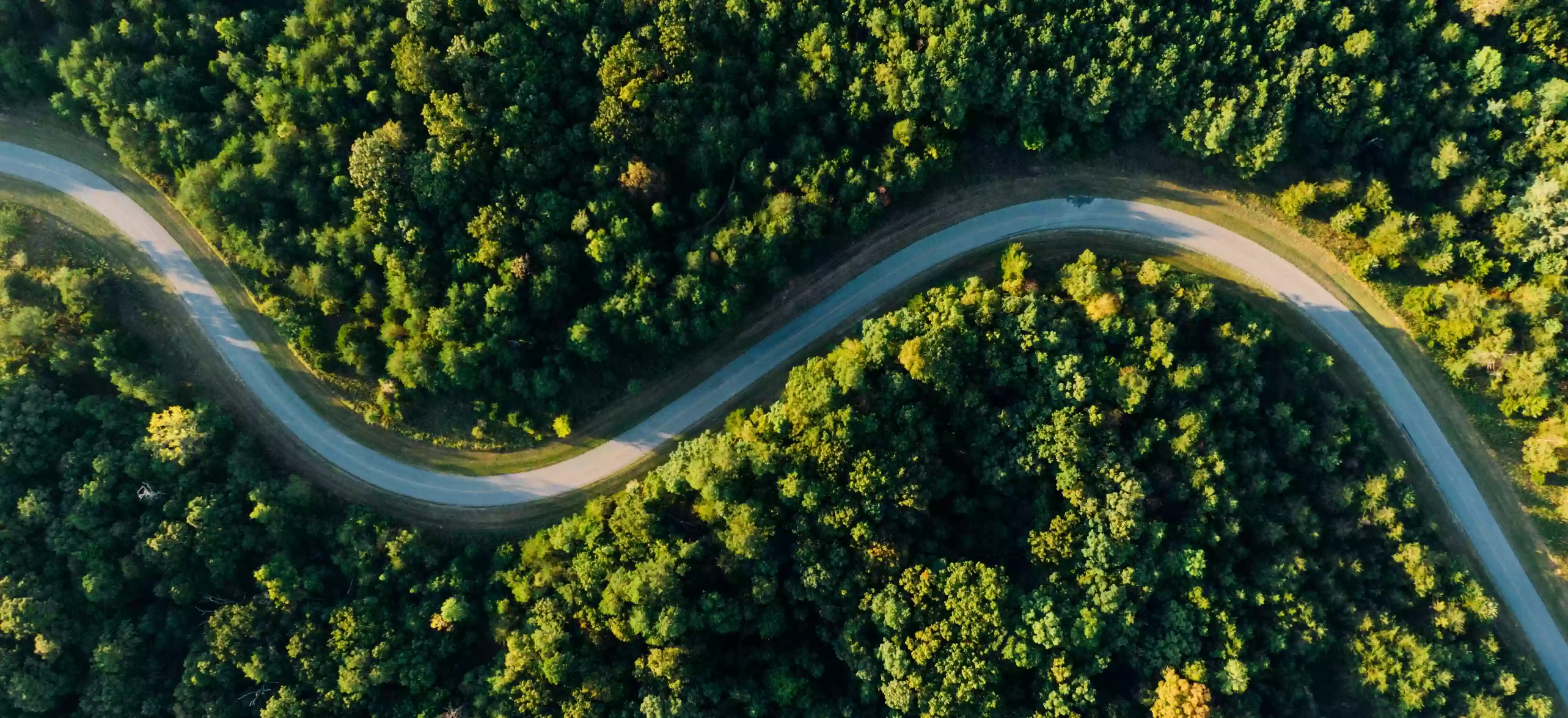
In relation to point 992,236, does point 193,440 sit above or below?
below

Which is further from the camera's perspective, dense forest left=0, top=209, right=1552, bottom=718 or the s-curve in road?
the s-curve in road

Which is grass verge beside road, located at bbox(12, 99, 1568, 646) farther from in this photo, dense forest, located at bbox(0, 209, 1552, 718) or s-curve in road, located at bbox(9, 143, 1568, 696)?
dense forest, located at bbox(0, 209, 1552, 718)

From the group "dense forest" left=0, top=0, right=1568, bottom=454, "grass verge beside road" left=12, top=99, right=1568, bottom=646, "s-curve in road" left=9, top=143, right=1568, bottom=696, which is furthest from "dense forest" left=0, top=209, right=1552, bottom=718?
"dense forest" left=0, top=0, right=1568, bottom=454

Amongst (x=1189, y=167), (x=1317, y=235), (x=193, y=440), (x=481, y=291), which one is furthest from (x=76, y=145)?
(x=1317, y=235)

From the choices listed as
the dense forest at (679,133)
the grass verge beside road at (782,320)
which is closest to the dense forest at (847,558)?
the grass verge beside road at (782,320)

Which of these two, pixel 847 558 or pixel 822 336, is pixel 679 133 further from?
pixel 847 558

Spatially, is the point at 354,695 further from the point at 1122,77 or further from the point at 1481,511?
the point at 1481,511
